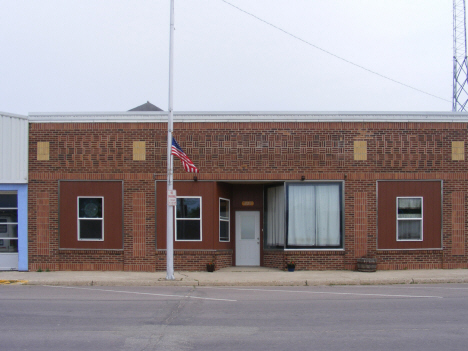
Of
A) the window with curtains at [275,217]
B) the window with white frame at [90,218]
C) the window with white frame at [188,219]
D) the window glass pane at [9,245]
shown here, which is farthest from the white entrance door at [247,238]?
the window glass pane at [9,245]

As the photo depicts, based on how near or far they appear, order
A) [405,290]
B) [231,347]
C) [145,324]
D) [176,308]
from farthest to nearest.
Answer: [405,290] < [176,308] < [145,324] < [231,347]

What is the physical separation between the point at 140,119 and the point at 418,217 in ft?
→ 35.2

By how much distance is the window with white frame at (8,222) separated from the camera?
1859 cm

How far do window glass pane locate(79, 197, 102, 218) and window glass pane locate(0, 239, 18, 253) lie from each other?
2541mm

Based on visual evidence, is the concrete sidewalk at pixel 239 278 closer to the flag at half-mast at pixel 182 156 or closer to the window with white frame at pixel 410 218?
the window with white frame at pixel 410 218

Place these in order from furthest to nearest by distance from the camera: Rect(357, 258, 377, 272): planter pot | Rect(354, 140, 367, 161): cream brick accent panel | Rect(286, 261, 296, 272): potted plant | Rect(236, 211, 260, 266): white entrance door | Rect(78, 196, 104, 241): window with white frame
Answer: Rect(236, 211, 260, 266): white entrance door
Rect(354, 140, 367, 161): cream brick accent panel
Rect(78, 196, 104, 241): window with white frame
Rect(286, 261, 296, 272): potted plant
Rect(357, 258, 377, 272): planter pot

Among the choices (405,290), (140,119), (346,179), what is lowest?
(405,290)

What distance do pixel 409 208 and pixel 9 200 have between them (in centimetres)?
1456

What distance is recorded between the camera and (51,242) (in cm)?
1855

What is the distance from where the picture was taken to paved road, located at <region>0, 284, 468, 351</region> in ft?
27.4

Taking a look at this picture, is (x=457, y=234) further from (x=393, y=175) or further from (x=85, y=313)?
(x=85, y=313)

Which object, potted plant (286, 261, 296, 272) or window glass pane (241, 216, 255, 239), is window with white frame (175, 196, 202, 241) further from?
potted plant (286, 261, 296, 272)

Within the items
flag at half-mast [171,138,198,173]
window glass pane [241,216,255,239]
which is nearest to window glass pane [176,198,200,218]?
flag at half-mast [171,138,198,173]

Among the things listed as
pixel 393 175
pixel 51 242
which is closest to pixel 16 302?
pixel 51 242
